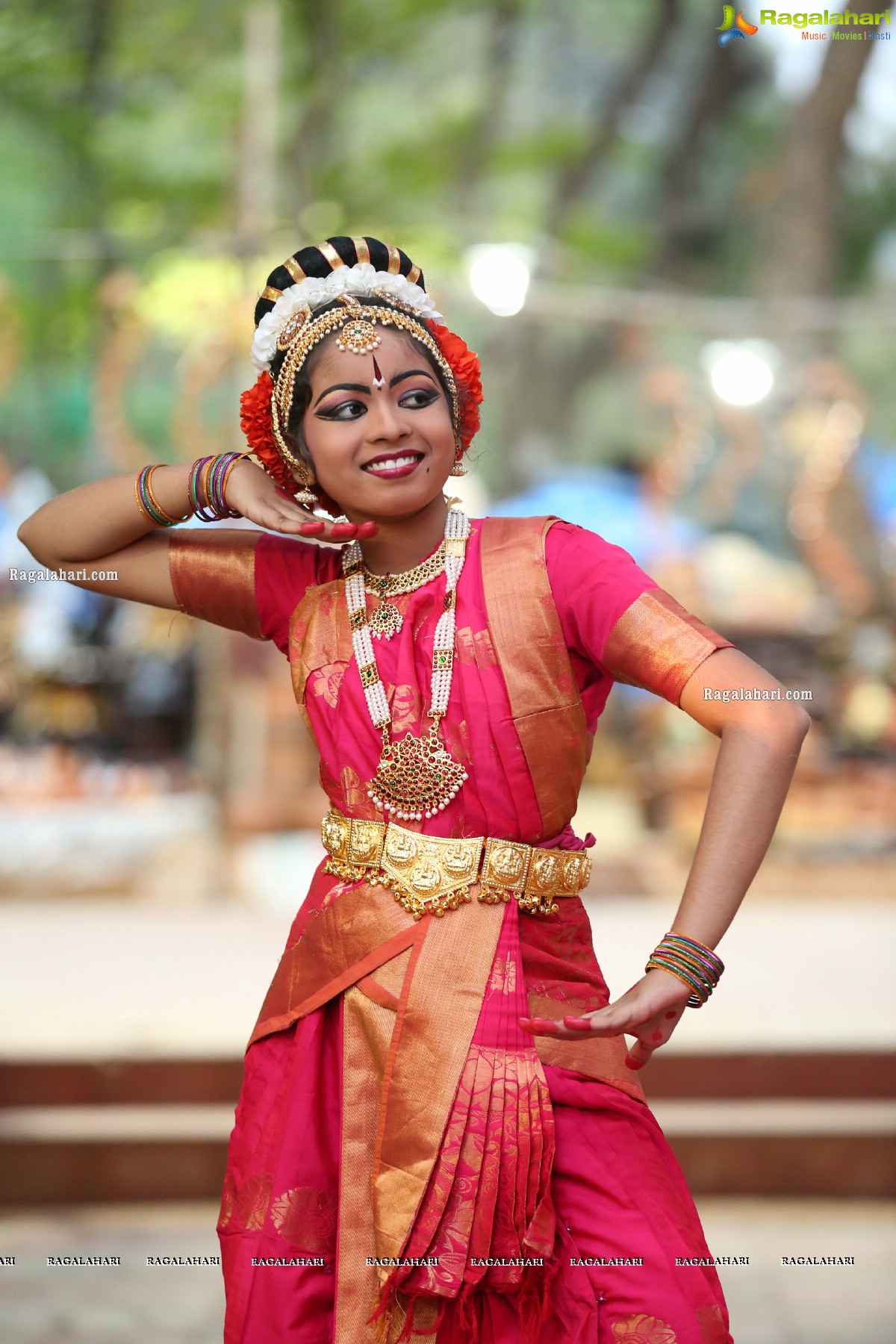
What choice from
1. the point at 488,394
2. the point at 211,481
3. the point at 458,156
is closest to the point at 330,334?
the point at 211,481

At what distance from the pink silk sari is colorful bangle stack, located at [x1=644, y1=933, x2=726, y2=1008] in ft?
0.67

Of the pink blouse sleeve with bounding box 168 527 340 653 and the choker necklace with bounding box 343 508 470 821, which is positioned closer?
the choker necklace with bounding box 343 508 470 821

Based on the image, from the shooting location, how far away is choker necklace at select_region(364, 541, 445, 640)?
1.63m

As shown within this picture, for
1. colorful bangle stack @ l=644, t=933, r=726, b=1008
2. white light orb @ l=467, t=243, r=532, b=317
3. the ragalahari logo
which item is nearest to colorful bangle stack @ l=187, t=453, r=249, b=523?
colorful bangle stack @ l=644, t=933, r=726, b=1008

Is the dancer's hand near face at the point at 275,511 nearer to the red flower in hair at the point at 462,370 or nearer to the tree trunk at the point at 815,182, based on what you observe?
the red flower in hair at the point at 462,370

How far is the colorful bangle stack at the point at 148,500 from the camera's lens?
172 centimetres

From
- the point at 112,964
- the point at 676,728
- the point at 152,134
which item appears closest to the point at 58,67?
the point at 152,134

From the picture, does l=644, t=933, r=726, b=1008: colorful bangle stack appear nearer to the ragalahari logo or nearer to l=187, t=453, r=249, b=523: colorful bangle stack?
l=187, t=453, r=249, b=523: colorful bangle stack

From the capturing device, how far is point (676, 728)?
24.9ft

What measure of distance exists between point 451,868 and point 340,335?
660 millimetres

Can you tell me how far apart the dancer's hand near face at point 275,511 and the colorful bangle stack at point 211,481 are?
1 centimetres

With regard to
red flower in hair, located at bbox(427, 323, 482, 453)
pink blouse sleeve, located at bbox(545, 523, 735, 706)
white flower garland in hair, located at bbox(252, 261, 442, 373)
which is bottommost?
pink blouse sleeve, located at bbox(545, 523, 735, 706)

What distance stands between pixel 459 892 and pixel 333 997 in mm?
219

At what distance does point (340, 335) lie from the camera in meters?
1.58
